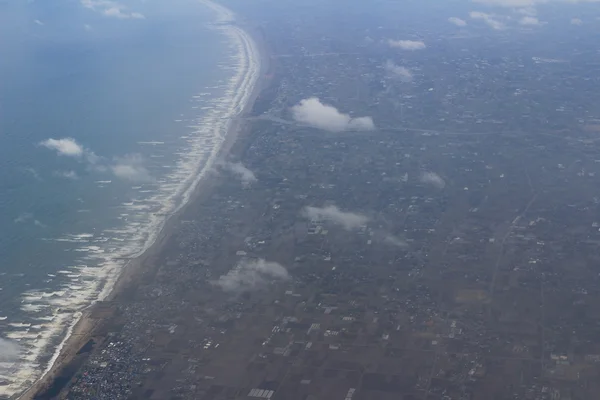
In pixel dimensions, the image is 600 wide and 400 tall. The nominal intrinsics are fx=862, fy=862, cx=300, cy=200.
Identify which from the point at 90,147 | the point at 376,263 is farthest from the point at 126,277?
the point at 90,147

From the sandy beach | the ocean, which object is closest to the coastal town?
the sandy beach

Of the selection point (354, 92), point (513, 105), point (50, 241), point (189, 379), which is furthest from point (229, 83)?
point (189, 379)

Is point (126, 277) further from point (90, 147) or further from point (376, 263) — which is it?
point (90, 147)

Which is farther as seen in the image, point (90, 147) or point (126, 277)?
point (90, 147)

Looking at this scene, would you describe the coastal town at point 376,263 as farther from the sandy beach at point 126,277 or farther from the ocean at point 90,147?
the ocean at point 90,147

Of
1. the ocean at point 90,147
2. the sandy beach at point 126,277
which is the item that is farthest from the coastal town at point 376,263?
the ocean at point 90,147
